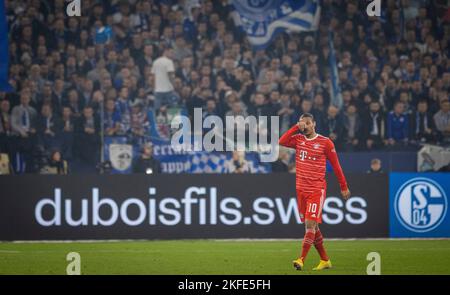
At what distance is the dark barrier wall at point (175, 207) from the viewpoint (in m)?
19.4

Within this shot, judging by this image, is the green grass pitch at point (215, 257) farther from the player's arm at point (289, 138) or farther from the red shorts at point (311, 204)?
the player's arm at point (289, 138)

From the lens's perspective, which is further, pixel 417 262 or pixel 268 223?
pixel 268 223

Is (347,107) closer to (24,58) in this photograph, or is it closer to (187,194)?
(187,194)

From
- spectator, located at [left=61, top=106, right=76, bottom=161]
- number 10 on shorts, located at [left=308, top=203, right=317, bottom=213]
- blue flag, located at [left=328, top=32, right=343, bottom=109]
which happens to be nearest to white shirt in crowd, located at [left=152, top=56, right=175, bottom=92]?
spectator, located at [left=61, top=106, right=76, bottom=161]

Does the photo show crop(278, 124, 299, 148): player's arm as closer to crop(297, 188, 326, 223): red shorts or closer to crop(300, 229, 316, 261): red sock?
crop(297, 188, 326, 223): red shorts

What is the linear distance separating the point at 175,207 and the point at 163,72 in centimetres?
333

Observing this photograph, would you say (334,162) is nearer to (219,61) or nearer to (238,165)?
(238,165)

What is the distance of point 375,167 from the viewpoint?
784 inches

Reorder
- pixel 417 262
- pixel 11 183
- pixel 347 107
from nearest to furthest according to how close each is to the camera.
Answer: pixel 417 262
pixel 11 183
pixel 347 107

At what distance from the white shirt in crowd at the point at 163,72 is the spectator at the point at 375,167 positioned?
442 cm

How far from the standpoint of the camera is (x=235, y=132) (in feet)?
65.3

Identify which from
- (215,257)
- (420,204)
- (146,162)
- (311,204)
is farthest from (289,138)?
(420,204)
